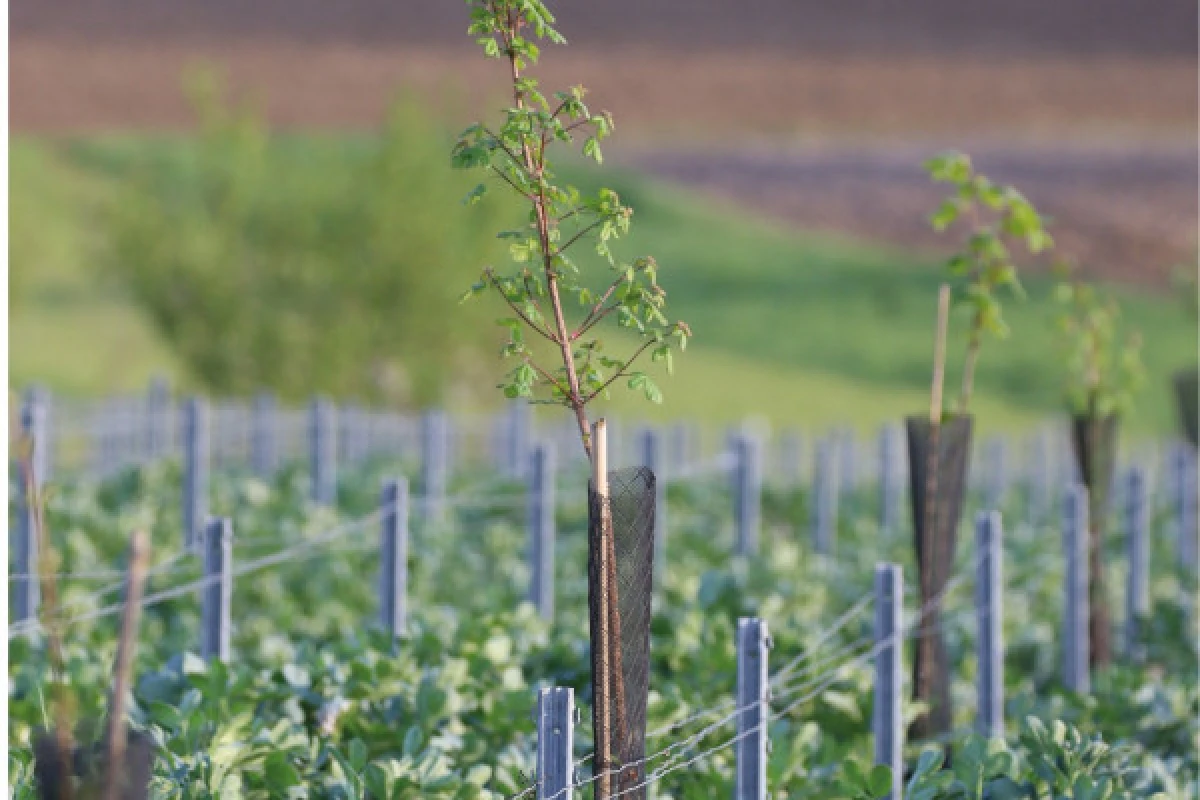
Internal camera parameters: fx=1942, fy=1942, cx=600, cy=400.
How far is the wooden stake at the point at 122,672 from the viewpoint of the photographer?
3107 mm

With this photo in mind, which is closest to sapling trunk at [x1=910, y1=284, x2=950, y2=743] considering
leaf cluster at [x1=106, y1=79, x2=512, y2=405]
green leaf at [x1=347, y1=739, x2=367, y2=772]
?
green leaf at [x1=347, y1=739, x2=367, y2=772]

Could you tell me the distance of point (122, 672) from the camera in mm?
3184

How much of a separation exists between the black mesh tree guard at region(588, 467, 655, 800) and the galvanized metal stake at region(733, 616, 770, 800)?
369 millimetres

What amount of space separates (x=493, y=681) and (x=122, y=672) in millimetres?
3190

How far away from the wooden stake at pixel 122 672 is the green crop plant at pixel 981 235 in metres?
4.71

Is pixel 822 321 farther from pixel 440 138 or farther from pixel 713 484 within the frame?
pixel 713 484

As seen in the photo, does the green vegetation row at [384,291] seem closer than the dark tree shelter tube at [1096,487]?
No

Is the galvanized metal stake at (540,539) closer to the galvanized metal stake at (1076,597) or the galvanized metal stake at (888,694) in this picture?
the galvanized metal stake at (1076,597)

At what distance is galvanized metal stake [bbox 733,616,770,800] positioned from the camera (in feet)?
16.3

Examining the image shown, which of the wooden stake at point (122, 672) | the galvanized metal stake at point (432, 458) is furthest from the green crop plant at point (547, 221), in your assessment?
the galvanized metal stake at point (432, 458)

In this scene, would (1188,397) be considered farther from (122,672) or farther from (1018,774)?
(122,672)

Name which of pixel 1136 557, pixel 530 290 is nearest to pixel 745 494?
pixel 1136 557

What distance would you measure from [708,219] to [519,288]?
181 feet

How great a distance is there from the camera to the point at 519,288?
184 inches
